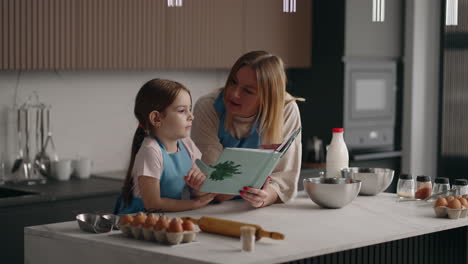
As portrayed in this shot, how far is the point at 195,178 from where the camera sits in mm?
2883

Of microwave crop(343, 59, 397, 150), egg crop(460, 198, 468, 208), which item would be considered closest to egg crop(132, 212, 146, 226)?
egg crop(460, 198, 468, 208)

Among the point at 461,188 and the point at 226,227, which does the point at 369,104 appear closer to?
the point at 461,188

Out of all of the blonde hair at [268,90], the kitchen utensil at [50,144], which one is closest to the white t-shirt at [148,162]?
the blonde hair at [268,90]

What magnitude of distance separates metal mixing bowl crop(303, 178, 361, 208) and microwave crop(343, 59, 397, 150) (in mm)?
2261

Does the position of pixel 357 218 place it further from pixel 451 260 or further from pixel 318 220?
pixel 451 260

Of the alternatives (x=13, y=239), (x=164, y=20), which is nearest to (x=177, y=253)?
(x=13, y=239)

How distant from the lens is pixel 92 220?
8.20 ft

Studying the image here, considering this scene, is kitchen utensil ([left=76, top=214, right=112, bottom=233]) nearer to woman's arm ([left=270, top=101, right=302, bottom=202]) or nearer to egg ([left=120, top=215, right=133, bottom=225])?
egg ([left=120, top=215, right=133, bottom=225])

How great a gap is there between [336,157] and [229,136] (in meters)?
0.48

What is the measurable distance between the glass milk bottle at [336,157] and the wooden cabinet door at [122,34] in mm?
1529

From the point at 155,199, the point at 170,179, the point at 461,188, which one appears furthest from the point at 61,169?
the point at 461,188

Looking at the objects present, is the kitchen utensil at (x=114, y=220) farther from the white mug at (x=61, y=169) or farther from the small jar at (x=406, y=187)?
the white mug at (x=61, y=169)

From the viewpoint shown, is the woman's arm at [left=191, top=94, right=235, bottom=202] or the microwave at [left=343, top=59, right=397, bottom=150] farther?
the microwave at [left=343, top=59, right=397, bottom=150]

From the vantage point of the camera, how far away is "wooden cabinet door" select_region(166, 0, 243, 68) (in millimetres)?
4609
